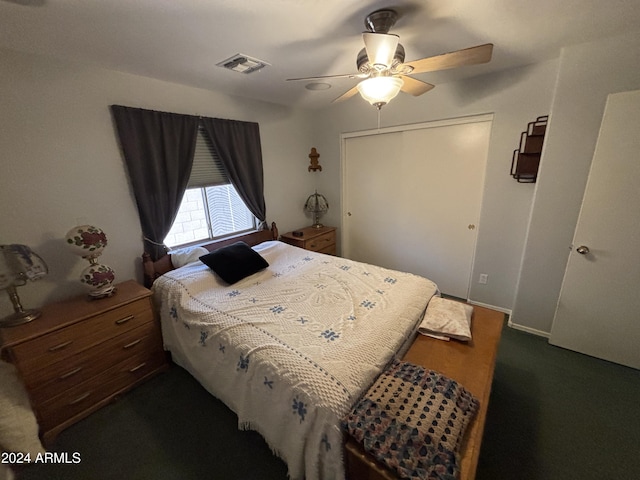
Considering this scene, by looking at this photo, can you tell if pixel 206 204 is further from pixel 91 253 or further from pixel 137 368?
pixel 137 368

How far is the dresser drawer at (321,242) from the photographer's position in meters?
3.29

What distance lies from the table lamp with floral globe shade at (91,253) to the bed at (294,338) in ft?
1.11

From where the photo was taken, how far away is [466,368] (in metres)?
1.36

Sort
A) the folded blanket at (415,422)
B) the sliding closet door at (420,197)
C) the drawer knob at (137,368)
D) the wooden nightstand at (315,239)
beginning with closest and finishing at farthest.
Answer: the folded blanket at (415,422), the drawer knob at (137,368), the sliding closet door at (420,197), the wooden nightstand at (315,239)

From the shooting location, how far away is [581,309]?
206 cm

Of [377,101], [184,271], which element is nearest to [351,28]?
[377,101]

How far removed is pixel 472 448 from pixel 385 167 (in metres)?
2.77

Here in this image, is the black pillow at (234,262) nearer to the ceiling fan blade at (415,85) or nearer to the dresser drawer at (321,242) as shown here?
the dresser drawer at (321,242)

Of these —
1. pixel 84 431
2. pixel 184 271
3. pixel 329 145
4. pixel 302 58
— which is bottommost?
pixel 84 431

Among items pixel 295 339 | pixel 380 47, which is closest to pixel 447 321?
pixel 295 339

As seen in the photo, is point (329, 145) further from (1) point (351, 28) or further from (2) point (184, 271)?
(2) point (184, 271)

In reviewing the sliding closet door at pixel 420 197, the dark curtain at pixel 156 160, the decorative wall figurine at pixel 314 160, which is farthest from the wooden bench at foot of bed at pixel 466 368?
the decorative wall figurine at pixel 314 160

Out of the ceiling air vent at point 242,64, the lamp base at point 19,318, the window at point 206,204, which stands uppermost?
the ceiling air vent at point 242,64

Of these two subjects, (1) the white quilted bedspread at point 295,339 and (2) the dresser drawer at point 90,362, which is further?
(2) the dresser drawer at point 90,362
